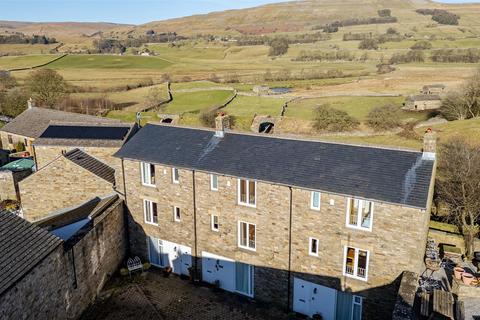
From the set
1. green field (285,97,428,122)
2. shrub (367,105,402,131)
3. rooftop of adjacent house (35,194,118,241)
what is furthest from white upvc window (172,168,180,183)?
green field (285,97,428,122)

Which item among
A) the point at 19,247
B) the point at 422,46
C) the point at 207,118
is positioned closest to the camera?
the point at 19,247

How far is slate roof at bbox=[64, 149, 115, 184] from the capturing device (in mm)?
24297

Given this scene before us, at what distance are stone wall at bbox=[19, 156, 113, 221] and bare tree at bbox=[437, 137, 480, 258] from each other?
22.0m

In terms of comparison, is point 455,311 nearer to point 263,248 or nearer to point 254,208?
point 263,248

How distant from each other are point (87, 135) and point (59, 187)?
6441 millimetres

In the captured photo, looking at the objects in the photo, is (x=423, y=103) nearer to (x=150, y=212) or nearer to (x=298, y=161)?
(x=298, y=161)

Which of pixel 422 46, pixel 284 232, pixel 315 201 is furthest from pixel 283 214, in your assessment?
pixel 422 46

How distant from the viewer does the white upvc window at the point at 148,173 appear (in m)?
21.8

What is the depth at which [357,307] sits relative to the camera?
58.2ft

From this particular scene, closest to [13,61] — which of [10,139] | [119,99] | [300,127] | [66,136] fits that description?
[119,99]

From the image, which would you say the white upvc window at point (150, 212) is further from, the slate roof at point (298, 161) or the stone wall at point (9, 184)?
the stone wall at point (9, 184)

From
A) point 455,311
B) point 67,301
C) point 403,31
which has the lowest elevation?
point 455,311

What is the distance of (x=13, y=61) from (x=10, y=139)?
99344 mm

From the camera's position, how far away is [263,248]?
63.7 ft
